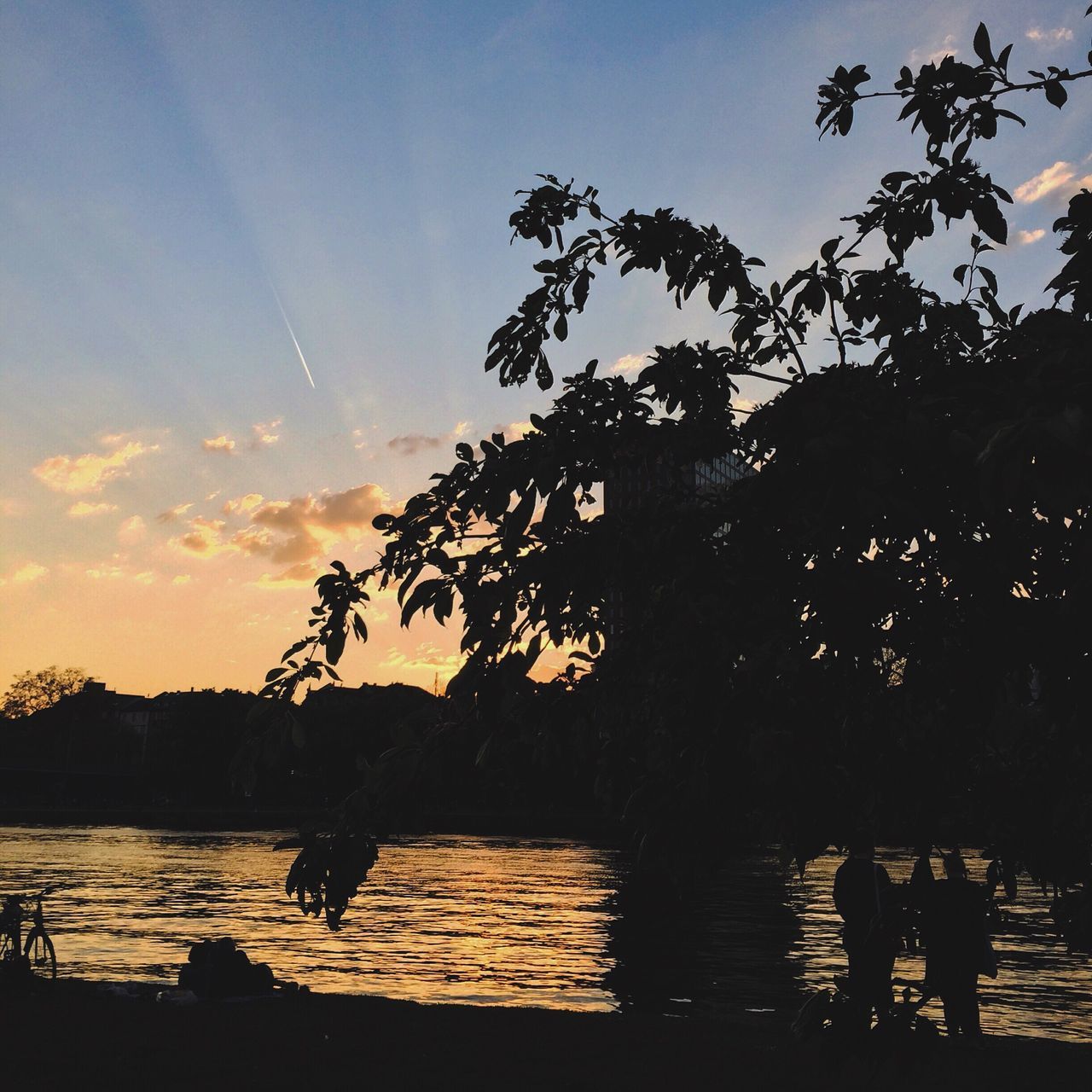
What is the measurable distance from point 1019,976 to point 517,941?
397 inches

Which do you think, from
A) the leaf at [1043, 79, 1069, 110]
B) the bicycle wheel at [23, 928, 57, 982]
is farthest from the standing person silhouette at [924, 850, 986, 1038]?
the bicycle wheel at [23, 928, 57, 982]

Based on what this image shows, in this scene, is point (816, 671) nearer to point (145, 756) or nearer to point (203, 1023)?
point (203, 1023)

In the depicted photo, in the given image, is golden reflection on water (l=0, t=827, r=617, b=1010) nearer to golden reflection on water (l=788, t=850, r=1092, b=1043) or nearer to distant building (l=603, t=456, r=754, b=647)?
golden reflection on water (l=788, t=850, r=1092, b=1043)

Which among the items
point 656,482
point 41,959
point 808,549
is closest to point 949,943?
point 808,549

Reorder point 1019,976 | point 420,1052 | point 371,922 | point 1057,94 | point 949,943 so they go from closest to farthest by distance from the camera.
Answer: point 949,943
point 1057,94
point 420,1052
point 1019,976
point 371,922

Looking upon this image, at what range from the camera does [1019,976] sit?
2073 centimetres

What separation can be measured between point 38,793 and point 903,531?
19431 centimetres

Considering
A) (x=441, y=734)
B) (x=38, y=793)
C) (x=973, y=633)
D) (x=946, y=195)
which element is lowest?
(x=38, y=793)

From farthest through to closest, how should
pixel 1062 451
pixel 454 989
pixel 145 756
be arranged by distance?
1. pixel 145 756
2. pixel 454 989
3. pixel 1062 451

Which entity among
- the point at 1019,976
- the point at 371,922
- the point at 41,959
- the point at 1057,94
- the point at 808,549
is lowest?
the point at 371,922

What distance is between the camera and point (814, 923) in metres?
28.5

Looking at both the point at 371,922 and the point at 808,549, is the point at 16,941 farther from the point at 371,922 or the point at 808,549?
the point at 808,549

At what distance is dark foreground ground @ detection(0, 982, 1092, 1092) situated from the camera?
33.7 feet

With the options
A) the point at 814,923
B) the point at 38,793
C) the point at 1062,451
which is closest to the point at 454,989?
the point at 814,923
